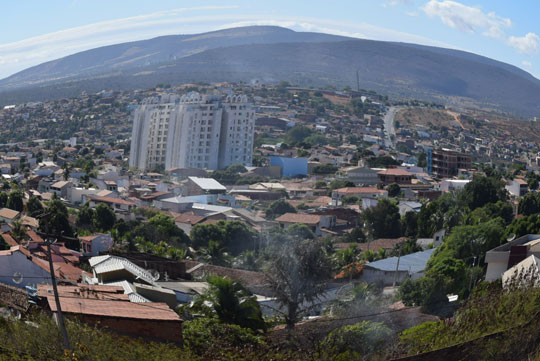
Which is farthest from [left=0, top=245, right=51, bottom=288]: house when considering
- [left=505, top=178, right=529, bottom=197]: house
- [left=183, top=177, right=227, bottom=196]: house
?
[left=505, top=178, right=529, bottom=197]: house

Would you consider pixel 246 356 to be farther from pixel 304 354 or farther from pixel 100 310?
pixel 100 310

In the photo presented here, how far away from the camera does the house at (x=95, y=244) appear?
17852 millimetres

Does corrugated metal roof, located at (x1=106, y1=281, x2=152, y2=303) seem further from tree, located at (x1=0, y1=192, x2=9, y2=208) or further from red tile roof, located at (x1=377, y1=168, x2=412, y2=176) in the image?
red tile roof, located at (x1=377, y1=168, x2=412, y2=176)

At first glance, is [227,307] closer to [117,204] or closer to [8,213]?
[8,213]

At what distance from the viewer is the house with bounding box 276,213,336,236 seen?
25047 millimetres

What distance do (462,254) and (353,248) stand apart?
5329 mm

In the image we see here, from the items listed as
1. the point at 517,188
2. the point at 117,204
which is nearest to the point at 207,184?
the point at 117,204

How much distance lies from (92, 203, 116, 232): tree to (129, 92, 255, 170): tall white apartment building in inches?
856

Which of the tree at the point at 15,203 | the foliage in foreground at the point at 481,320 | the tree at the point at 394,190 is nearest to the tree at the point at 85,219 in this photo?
the tree at the point at 15,203

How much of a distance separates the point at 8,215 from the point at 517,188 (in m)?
20.1

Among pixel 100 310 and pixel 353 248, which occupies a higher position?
pixel 100 310

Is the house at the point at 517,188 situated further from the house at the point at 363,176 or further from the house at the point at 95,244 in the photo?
the house at the point at 95,244

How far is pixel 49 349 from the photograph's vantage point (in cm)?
684


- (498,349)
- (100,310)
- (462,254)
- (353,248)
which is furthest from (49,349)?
(353,248)
